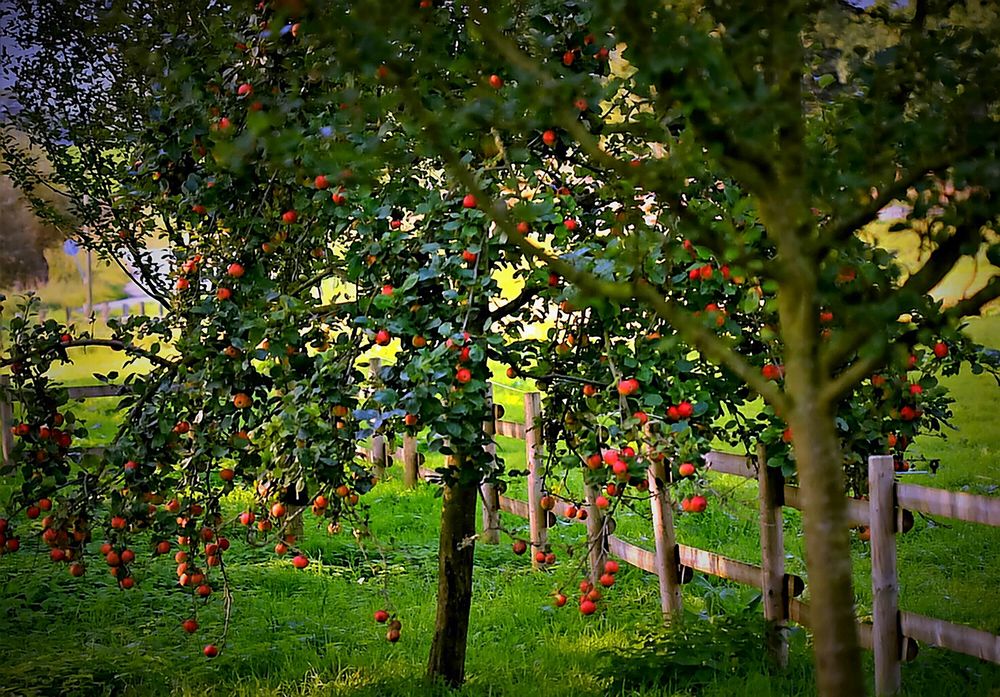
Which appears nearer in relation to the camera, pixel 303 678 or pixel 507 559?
pixel 303 678

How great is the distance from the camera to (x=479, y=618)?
161 inches

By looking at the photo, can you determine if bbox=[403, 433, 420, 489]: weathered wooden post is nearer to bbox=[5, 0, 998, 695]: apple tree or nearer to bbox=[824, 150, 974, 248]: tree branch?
bbox=[5, 0, 998, 695]: apple tree

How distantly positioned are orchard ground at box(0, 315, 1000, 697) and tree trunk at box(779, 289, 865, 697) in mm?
1289

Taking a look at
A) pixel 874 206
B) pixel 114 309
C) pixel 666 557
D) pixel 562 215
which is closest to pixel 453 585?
pixel 666 557

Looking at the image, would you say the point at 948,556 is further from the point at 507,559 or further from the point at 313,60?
the point at 313,60

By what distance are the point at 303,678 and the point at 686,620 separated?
136cm

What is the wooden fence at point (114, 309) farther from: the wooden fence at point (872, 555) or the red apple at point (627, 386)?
the red apple at point (627, 386)

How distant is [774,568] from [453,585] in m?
1.02

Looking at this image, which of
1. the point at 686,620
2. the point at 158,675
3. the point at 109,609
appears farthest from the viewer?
the point at 109,609

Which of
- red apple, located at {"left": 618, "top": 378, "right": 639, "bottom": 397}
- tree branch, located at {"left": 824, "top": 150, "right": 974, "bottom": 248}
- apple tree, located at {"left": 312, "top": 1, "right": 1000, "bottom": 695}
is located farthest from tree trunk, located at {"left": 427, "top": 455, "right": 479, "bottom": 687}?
tree branch, located at {"left": 824, "top": 150, "right": 974, "bottom": 248}

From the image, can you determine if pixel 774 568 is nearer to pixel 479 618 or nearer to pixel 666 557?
pixel 666 557

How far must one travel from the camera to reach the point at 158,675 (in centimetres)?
339

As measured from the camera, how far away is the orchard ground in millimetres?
3238

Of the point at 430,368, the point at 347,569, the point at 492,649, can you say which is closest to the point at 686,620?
the point at 492,649
